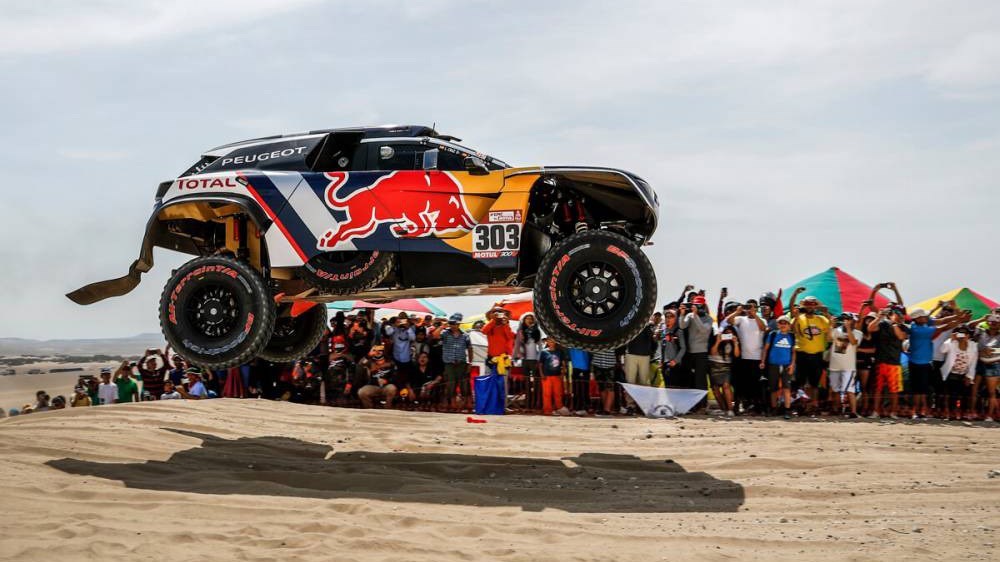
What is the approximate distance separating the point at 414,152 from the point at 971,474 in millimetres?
6331

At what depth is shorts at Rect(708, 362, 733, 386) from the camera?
1379cm

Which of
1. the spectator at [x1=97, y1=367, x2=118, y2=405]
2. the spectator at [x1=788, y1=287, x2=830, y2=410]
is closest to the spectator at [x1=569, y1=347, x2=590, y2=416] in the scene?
the spectator at [x1=788, y1=287, x2=830, y2=410]

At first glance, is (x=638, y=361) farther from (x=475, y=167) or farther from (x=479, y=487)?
(x=475, y=167)

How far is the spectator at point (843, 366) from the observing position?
13750 mm

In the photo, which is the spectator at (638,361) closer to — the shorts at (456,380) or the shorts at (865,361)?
the shorts at (456,380)

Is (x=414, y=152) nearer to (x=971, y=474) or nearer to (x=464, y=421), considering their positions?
(x=464, y=421)

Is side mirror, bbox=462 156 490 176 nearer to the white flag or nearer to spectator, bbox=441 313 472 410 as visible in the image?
the white flag

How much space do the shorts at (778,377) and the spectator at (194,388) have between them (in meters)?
8.76

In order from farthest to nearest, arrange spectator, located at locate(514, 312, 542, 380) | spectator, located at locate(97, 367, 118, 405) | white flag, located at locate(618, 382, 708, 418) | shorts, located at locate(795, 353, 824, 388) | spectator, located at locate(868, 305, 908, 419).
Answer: spectator, located at locate(97, 367, 118, 405)
spectator, located at locate(514, 312, 542, 380)
shorts, located at locate(795, 353, 824, 388)
spectator, located at locate(868, 305, 908, 419)
white flag, located at locate(618, 382, 708, 418)

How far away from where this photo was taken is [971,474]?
370 inches

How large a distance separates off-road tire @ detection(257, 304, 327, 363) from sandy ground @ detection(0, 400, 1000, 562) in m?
0.90

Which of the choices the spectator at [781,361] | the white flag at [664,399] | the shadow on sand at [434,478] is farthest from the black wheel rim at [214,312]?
the spectator at [781,361]

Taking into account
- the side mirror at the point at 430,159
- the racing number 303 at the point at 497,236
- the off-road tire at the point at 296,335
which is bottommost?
the off-road tire at the point at 296,335

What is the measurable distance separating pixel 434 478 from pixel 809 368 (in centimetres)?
694
